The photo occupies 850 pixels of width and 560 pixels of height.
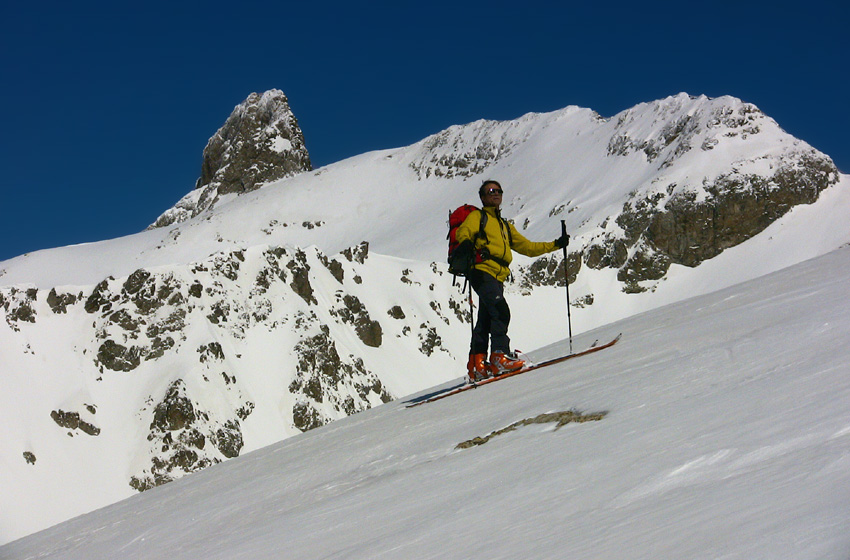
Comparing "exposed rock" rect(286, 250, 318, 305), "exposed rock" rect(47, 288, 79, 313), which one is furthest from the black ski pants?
"exposed rock" rect(47, 288, 79, 313)

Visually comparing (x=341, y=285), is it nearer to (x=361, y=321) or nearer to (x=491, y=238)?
(x=361, y=321)

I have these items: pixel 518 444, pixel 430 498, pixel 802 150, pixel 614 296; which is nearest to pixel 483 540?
pixel 430 498

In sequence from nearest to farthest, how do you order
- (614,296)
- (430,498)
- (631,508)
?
(631,508)
(430,498)
(614,296)

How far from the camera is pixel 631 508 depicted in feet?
9.80

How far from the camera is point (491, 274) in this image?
10445mm

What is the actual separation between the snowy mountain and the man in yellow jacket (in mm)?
82229

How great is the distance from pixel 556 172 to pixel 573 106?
32.6 metres

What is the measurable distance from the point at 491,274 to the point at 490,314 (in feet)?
1.92

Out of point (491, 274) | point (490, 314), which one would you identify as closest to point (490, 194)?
point (491, 274)

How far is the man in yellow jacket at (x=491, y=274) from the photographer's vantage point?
10.4 metres

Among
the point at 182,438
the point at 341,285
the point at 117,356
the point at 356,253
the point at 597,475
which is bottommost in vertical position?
the point at 182,438

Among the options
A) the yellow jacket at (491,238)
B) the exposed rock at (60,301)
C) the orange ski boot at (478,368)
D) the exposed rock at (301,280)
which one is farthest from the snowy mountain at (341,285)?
the yellow jacket at (491,238)

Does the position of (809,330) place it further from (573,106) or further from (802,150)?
(573,106)

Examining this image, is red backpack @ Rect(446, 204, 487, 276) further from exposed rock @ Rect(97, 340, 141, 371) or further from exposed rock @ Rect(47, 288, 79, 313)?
exposed rock @ Rect(47, 288, 79, 313)
